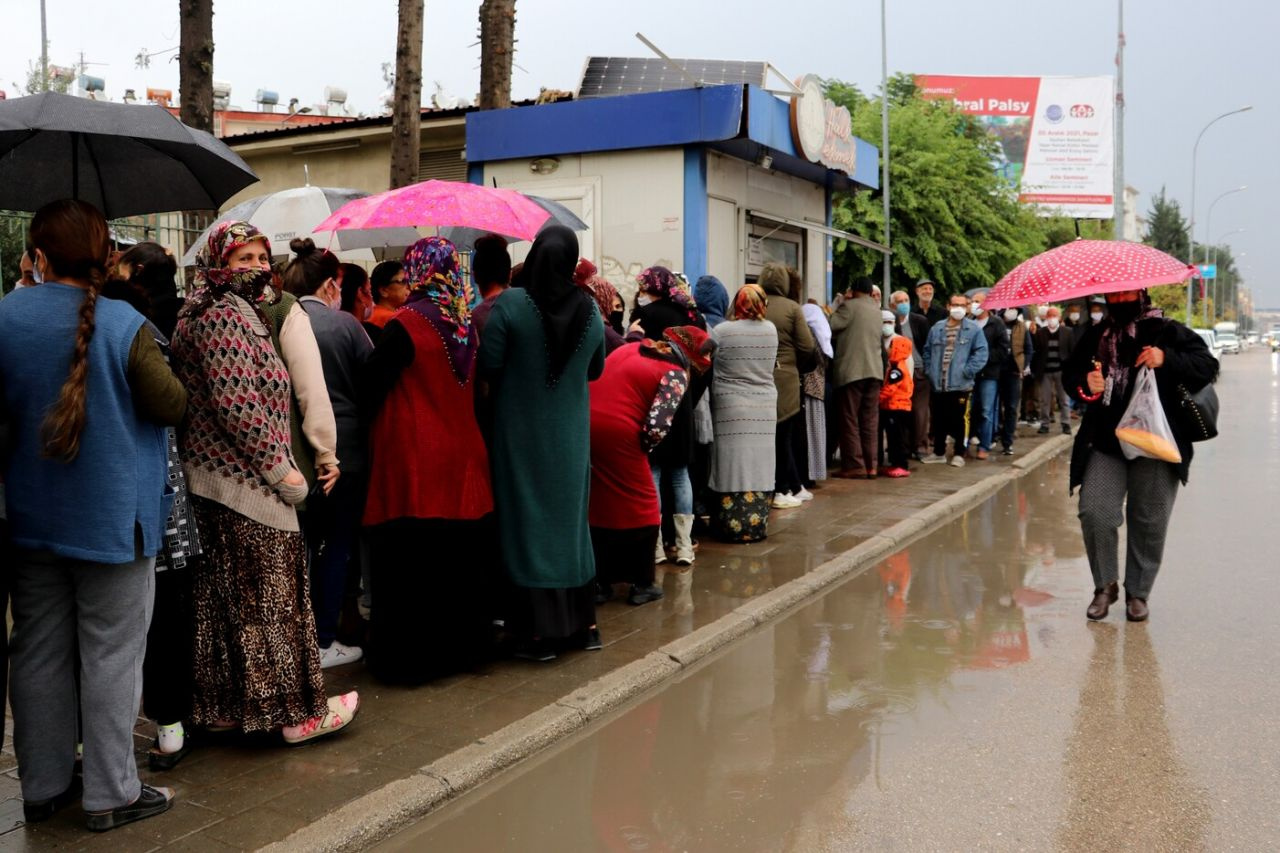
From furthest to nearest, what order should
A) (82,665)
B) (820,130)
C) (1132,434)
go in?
(820,130) < (1132,434) < (82,665)

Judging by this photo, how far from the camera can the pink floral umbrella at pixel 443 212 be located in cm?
649

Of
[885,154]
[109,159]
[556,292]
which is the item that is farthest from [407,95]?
[885,154]

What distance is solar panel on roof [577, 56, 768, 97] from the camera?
13.1m

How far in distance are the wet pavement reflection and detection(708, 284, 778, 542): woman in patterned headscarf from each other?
1046mm

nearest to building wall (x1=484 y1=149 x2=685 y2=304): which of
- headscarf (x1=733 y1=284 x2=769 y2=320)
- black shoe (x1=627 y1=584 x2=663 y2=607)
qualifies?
headscarf (x1=733 y1=284 x2=769 y2=320)

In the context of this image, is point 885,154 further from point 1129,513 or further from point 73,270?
point 73,270

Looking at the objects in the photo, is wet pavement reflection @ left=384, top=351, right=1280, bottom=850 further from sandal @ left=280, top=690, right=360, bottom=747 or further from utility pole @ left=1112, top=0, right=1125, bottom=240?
utility pole @ left=1112, top=0, right=1125, bottom=240

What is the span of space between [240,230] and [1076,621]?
16.2ft

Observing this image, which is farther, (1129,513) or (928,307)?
(928,307)

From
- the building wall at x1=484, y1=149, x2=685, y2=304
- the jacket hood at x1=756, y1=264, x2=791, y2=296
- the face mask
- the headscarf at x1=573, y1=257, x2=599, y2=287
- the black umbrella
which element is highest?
the building wall at x1=484, y1=149, x2=685, y2=304

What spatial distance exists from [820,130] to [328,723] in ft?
33.4

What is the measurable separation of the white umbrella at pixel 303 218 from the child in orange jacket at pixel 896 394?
583 cm

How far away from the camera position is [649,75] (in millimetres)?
13445

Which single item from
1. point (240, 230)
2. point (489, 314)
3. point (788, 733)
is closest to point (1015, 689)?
point (788, 733)
